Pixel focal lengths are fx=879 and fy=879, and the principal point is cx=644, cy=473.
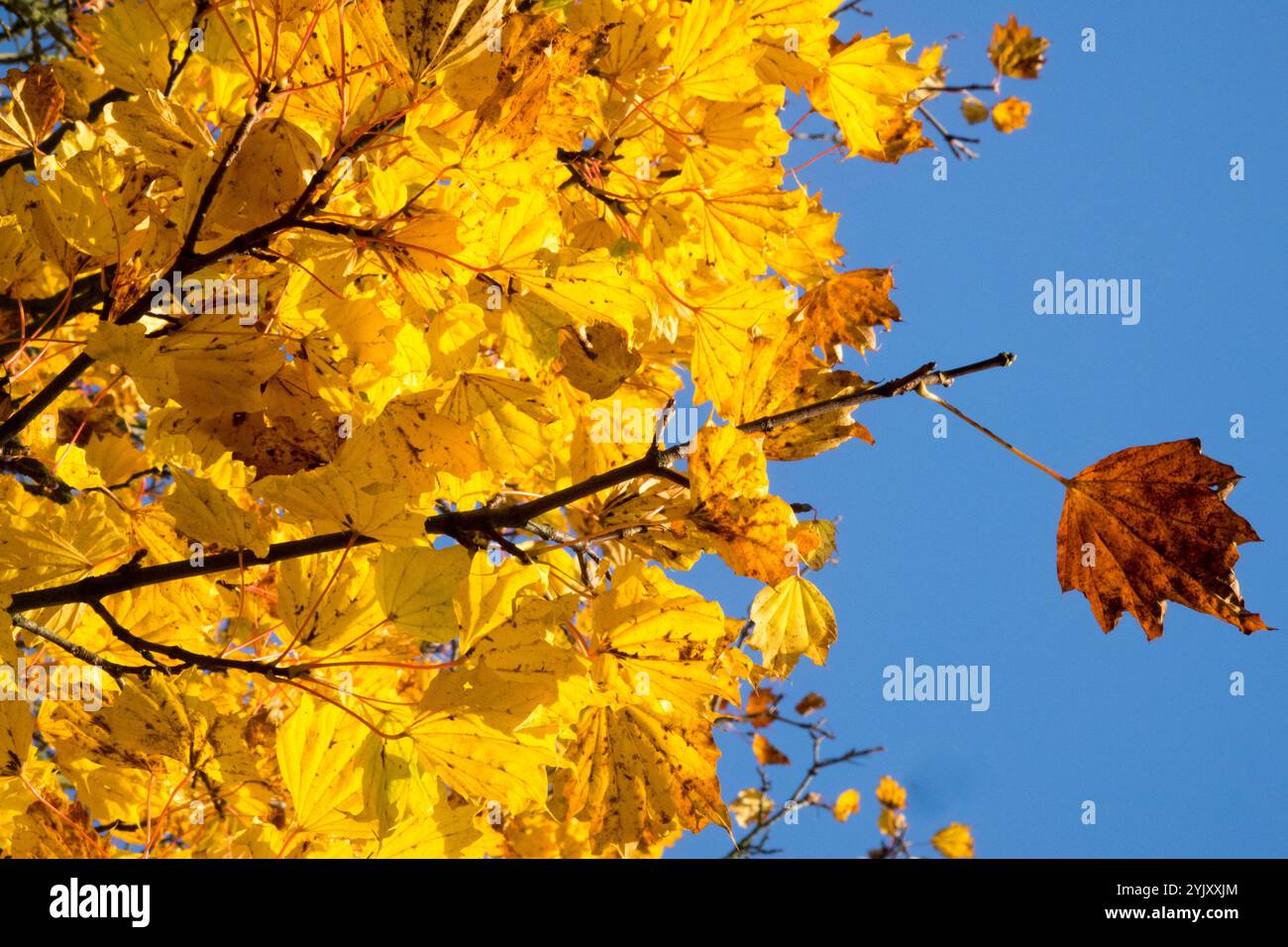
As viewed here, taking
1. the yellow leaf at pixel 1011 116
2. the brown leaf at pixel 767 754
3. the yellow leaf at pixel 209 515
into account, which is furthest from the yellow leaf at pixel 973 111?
the yellow leaf at pixel 209 515

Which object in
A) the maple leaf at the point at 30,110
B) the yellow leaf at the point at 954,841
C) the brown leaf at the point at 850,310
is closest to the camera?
the maple leaf at the point at 30,110

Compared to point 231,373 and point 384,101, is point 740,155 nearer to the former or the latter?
point 384,101

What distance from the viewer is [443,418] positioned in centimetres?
125

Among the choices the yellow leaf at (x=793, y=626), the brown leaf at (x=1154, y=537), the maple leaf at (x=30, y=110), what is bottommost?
the yellow leaf at (x=793, y=626)

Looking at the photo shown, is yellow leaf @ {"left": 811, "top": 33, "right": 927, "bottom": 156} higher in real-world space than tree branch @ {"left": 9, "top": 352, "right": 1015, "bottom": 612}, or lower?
higher

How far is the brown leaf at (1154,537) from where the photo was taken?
1.15 m

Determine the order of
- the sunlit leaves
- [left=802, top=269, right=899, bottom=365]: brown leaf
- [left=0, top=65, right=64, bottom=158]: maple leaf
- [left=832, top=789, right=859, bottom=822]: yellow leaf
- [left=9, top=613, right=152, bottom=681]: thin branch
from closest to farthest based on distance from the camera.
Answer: the sunlit leaves → [left=9, top=613, right=152, bottom=681]: thin branch → [left=0, top=65, right=64, bottom=158]: maple leaf → [left=802, top=269, right=899, bottom=365]: brown leaf → [left=832, top=789, right=859, bottom=822]: yellow leaf

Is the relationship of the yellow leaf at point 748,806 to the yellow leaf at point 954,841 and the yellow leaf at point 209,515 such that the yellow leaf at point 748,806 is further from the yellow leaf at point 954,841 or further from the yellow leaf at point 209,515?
the yellow leaf at point 209,515

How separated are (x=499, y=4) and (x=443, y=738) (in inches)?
32.9

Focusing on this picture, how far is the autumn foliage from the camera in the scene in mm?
1055

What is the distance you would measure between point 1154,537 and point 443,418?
100 centimetres

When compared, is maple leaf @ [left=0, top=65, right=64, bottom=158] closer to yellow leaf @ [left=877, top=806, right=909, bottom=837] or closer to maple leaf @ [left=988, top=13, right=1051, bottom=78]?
maple leaf @ [left=988, top=13, right=1051, bottom=78]

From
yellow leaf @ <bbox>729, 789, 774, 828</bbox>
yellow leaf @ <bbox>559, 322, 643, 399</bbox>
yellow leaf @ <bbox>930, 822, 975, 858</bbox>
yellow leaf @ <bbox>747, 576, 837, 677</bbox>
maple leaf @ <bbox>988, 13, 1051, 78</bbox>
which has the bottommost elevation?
yellow leaf @ <bbox>930, 822, 975, 858</bbox>

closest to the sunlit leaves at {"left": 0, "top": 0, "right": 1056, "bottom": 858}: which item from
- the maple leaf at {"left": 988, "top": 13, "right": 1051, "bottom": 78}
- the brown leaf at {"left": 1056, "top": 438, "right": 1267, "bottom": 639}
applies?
the brown leaf at {"left": 1056, "top": 438, "right": 1267, "bottom": 639}
